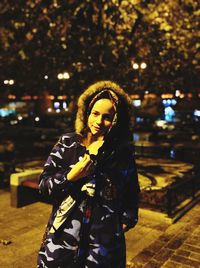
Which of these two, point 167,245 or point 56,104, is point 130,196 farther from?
point 56,104

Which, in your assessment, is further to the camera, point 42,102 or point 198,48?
point 42,102

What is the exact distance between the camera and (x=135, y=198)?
108 inches

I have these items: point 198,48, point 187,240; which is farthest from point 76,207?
point 198,48

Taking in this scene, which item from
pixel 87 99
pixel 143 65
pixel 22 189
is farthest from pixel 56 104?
pixel 87 99

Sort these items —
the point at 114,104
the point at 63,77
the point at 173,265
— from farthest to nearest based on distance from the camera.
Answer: the point at 63,77
the point at 173,265
the point at 114,104

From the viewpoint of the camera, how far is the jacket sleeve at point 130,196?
2.69 m

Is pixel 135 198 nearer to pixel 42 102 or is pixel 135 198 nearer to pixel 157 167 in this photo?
pixel 157 167

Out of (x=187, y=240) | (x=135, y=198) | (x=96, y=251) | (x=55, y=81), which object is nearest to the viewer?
(x=96, y=251)

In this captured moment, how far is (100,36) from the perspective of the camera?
10.7m

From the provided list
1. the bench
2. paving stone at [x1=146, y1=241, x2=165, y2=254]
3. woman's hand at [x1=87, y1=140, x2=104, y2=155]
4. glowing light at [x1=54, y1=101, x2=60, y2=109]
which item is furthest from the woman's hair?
glowing light at [x1=54, y1=101, x2=60, y2=109]

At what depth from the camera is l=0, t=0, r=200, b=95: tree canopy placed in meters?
10.5

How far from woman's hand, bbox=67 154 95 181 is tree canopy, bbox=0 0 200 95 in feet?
27.3

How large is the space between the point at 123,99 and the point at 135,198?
826mm

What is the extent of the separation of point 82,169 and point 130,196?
0.63 meters
